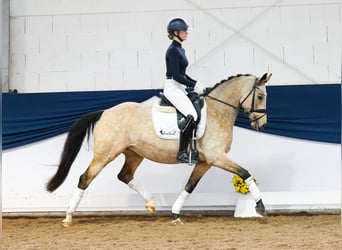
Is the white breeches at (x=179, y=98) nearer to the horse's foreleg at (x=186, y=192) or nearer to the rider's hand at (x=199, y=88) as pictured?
the rider's hand at (x=199, y=88)

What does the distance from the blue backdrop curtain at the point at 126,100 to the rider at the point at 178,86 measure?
109 cm

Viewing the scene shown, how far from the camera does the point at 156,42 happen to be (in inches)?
215

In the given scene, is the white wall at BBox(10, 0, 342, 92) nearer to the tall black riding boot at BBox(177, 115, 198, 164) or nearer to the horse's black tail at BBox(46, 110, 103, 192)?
the horse's black tail at BBox(46, 110, 103, 192)

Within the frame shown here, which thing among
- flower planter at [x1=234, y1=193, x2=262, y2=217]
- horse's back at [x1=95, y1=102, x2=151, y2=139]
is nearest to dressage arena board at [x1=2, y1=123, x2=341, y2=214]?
flower planter at [x1=234, y1=193, x2=262, y2=217]

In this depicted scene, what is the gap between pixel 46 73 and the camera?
5582 millimetres

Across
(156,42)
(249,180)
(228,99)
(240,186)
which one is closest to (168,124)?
(228,99)

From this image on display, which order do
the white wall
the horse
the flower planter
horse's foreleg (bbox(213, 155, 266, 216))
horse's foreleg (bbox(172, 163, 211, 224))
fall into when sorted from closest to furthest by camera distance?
horse's foreleg (bbox(213, 155, 266, 216)) < the horse < horse's foreleg (bbox(172, 163, 211, 224)) < the flower planter < the white wall

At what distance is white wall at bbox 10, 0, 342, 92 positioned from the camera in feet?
17.4

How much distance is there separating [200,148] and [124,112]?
0.81m

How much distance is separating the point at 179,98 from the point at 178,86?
0.16m

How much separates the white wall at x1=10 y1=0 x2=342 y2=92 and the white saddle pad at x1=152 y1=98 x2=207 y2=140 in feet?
4.31

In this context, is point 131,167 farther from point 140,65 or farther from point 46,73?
point 46,73

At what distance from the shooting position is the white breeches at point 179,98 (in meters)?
3.97

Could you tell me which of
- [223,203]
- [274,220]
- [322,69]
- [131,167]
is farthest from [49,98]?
[322,69]
